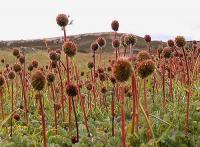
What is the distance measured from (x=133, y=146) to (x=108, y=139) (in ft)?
0.84

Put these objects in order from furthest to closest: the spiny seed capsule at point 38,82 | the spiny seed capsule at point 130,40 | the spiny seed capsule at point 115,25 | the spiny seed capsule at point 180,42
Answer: the spiny seed capsule at point 115,25, the spiny seed capsule at point 180,42, the spiny seed capsule at point 130,40, the spiny seed capsule at point 38,82

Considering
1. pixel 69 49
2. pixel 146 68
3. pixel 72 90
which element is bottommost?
pixel 72 90

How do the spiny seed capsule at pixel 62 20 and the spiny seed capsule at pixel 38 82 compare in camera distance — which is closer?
the spiny seed capsule at pixel 38 82

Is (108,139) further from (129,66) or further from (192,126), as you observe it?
(129,66)

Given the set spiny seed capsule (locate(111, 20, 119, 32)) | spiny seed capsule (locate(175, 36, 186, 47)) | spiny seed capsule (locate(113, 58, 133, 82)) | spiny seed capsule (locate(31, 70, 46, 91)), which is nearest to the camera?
spiny seed capsule (locate(113, 58, 133, 82))

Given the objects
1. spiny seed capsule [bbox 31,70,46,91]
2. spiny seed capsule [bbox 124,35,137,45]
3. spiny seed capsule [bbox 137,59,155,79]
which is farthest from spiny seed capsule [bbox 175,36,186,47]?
spiny seed capsule [bbox 31,70,46,91]

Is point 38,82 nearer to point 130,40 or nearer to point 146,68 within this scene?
point 146,68

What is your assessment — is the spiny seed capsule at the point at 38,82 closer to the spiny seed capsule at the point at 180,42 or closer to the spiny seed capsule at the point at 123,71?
the spiny seed capsule at the point at 123,71

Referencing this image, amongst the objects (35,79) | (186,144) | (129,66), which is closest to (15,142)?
(35,79)

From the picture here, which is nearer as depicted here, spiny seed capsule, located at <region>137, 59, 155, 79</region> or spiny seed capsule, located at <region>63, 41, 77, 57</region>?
spiny seed capsule, located at <region>137, 59, 155, 79</region>

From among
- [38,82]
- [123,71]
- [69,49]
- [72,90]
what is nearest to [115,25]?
[69,49]

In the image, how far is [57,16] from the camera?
5.09m

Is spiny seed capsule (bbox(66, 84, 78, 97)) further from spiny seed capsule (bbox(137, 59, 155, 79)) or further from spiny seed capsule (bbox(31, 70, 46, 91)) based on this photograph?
spiny seed capsule (bbox(137, 59, 155, 79))

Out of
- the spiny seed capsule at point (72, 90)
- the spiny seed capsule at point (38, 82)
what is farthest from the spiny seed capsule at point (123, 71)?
the spiny seed capsule at point (72, 90)
